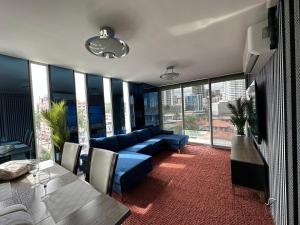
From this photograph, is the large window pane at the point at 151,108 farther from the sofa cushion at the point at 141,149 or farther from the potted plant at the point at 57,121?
the potted plant at the point at 57,121

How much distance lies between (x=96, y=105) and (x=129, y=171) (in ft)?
7.69

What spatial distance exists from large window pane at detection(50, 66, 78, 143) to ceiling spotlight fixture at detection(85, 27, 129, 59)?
1.96 m

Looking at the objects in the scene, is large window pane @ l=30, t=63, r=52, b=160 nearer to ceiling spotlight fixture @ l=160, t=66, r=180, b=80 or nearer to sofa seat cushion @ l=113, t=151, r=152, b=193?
sofa seat cushion @ l=113, t=151, r=152, b=193

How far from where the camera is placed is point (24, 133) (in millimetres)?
2750

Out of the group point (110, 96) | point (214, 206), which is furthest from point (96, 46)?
point (110, 96)

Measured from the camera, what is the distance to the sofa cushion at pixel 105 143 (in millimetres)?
3277

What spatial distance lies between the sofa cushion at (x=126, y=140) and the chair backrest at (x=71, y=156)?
1.86 m

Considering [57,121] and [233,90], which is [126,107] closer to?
[57,121]

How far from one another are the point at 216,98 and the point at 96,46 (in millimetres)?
4309

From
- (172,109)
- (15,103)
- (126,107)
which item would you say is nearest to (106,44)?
(15,103)

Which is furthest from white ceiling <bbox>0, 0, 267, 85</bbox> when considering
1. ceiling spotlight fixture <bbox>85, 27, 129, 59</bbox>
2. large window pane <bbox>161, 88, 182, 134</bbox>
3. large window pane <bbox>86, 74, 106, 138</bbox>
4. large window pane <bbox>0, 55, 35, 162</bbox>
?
large window pane <bbox>161, 88, 182, 134</bbox>

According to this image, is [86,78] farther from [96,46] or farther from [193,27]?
[193,27]

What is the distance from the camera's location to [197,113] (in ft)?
17.6

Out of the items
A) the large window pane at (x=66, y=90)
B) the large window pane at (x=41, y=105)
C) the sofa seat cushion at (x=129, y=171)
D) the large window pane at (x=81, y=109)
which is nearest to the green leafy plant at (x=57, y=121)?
the large window pane at (x=41, y=105)
